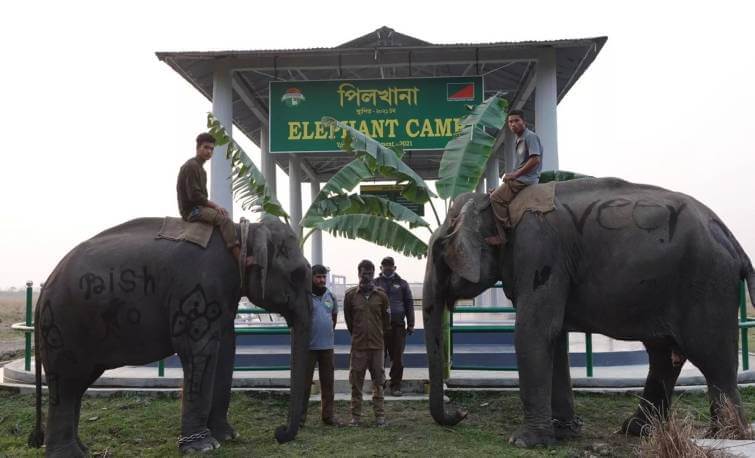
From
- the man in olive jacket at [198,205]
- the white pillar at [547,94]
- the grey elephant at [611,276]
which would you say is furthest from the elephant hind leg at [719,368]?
the white pillar at [547,94]

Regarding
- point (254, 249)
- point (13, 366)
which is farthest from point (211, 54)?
point (254, 249)

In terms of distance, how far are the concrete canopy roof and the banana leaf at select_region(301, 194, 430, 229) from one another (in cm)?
487

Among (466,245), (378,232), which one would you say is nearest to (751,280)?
(466,245)

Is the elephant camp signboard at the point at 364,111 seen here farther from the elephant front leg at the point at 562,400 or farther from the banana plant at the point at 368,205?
A: the elephant front leg at the point at 562,400

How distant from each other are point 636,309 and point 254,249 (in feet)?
11.5

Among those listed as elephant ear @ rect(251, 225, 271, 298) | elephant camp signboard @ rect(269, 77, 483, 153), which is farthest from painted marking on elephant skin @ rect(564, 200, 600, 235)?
elephant camp signboard @ rect(269, 77, 483, 153)

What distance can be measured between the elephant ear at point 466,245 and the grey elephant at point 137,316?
1.78 m

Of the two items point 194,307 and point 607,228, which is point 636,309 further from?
point 194,307

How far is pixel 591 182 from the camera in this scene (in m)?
6.25

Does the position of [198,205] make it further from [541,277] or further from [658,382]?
[658,382]

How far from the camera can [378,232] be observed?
354 inches

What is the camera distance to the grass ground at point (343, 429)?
578cm

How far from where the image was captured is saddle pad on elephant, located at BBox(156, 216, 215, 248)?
5797 millimetres

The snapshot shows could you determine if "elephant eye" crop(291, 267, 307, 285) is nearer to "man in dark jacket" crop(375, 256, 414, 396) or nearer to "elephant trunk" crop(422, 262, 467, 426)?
"elephant trunk" crop(422, 262, 467, 426)
